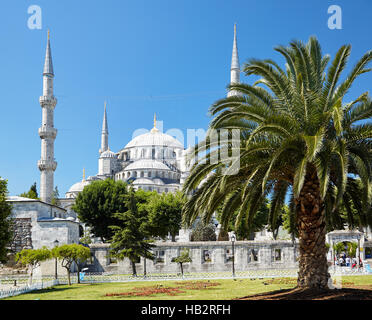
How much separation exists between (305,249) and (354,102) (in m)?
4.48

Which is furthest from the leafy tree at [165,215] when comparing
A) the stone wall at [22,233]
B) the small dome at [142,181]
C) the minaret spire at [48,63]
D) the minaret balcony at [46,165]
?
the small dome at [142,181]

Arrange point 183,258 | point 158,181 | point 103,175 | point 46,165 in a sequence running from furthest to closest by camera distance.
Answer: point 103,175 < point 158,181 < point 46,165 < point 183,258

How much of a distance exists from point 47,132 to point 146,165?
4319 cm

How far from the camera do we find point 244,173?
1423 cm

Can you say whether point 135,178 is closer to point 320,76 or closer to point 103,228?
point 103,228

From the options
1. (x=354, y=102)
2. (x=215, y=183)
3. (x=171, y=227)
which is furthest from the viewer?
(x=171, y=227)

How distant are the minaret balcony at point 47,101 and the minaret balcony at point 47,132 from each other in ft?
9.62

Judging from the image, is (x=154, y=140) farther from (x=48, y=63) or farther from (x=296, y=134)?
(x=296, y=134)

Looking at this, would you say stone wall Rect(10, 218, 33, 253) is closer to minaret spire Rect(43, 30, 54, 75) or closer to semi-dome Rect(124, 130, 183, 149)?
minaret spire Rect(43, 30, 54, 75)

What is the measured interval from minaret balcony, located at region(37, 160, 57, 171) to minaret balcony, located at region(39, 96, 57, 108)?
23.0 ft

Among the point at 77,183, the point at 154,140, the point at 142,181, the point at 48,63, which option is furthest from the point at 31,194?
the point at 154,140

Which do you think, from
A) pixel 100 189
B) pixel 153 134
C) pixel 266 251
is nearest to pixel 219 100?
pixel 266 251

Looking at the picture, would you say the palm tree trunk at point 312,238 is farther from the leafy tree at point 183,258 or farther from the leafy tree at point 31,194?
the leafy tree at point 31,194

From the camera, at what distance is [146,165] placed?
99.8 metres
